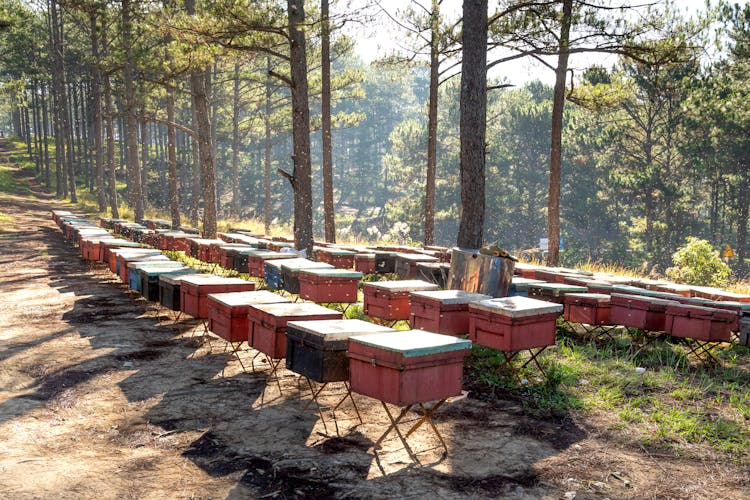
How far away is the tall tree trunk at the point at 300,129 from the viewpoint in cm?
1872

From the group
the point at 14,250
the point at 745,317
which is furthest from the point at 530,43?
the point at 14,250

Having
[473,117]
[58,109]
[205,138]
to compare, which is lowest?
[473,117]

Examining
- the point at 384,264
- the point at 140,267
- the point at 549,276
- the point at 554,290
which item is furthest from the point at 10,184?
the point at 554,290

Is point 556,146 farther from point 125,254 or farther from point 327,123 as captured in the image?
point 125,254

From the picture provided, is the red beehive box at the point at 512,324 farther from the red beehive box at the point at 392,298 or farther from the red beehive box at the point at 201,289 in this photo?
the red beehive box at the point at 201,289

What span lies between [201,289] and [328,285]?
2.37 metres

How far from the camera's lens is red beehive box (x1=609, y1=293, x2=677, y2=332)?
36.7 ft

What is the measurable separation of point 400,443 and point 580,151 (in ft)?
169

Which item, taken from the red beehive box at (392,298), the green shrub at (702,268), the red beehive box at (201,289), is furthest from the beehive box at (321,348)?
the green shrub at (702,268)

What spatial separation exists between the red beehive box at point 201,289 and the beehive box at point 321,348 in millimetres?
3969

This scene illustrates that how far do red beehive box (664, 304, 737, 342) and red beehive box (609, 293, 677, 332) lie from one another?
0.25 meters

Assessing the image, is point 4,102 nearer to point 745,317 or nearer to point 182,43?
point 182,43

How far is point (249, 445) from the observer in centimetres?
738

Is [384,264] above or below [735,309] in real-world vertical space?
above
